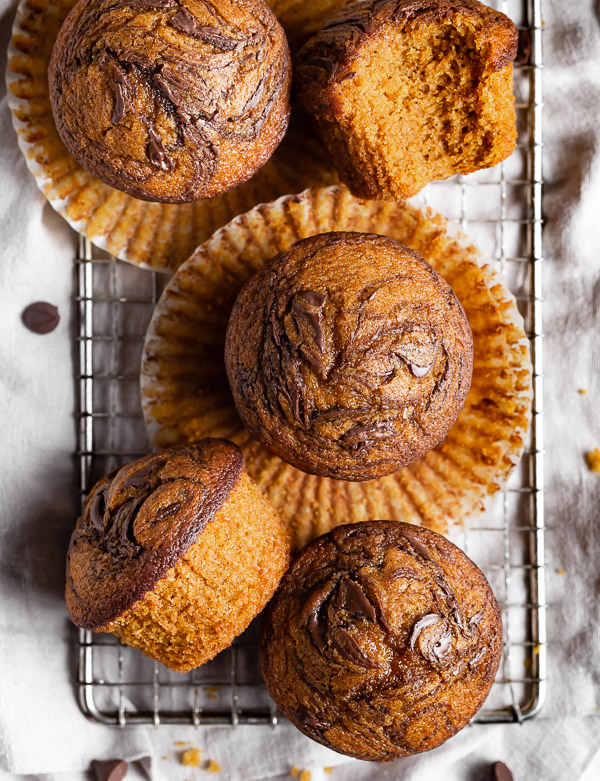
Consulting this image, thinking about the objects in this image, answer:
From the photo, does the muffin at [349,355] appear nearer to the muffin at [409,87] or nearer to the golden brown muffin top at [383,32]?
the muffin at [409,87]

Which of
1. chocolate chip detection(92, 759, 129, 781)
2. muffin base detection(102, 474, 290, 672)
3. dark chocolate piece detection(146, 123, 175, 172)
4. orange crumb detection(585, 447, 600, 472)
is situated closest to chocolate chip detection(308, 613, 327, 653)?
muffin base detection(102, 474, 290, 672)

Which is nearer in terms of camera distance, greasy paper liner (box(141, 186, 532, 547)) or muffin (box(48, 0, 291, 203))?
muffin (box(48, 0, 291, 203))

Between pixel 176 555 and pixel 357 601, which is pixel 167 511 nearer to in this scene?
pixel 176 555

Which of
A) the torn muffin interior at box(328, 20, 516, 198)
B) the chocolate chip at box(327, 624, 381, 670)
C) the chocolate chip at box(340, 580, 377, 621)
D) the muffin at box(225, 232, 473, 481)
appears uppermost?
the torn muffin interior at box(328, 20, 516, 198)

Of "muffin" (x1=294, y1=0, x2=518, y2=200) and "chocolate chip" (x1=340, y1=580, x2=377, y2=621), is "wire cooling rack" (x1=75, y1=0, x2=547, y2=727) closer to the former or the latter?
"muffin" (x1=294, y1=0, x2=518, y2=200)

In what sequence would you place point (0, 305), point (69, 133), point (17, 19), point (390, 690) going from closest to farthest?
point (390, 690) < point (69, 133) < point (17, 19) < point (0, 305)

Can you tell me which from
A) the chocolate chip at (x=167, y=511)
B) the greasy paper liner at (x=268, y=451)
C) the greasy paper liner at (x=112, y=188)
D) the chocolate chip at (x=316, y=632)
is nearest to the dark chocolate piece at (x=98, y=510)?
the chocolate chip at (x=167, y=511)

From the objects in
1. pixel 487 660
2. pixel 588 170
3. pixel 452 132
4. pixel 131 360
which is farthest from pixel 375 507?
pixel 588 170

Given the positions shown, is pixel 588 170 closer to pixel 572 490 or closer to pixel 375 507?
pixel 572 490
